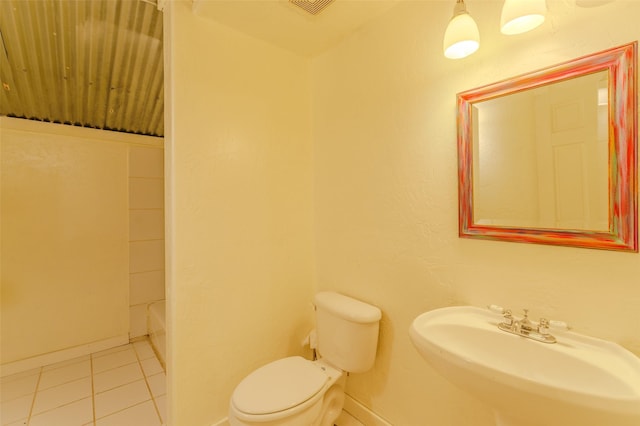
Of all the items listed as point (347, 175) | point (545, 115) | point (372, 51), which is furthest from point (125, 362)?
point (545, 115)

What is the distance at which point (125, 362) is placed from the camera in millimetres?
2303

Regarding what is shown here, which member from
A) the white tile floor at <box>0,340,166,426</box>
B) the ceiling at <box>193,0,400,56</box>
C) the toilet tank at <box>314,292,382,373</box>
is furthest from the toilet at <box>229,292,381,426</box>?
the ceiling at <box>193,0,400,56</box>

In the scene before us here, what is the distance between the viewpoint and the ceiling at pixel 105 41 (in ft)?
4.58

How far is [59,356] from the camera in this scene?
230cm

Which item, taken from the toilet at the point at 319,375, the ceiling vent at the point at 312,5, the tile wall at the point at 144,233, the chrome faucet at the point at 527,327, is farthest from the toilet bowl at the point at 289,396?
the tile wall at the point at 144,233

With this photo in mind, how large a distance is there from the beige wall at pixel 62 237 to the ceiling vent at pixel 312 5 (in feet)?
6.97

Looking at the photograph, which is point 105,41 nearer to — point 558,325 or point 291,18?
point 291,18

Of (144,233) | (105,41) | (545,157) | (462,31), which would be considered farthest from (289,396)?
(144,233)

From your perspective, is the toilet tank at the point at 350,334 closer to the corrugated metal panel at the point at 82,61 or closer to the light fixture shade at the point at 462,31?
the light fixture shade at the point at 462,31

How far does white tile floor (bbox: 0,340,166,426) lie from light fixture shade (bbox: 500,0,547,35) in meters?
2.54

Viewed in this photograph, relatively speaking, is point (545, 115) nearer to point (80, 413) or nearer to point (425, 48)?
point (425, 48)

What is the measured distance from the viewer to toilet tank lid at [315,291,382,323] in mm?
1380

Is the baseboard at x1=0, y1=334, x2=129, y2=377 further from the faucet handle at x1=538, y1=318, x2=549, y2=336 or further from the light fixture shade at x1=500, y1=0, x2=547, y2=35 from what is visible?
the light fixture shade at x1=500, y1=0, x2=547, y2=35

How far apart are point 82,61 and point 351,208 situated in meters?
1.95
